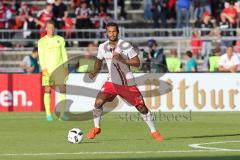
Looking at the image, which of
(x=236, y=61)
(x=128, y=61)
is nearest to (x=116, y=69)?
(x=128, y=61)

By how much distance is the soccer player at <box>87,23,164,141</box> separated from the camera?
55.4 ft

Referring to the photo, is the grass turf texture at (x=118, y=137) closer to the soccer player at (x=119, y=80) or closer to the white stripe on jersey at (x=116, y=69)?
the soccer player at (x=119, y=80)

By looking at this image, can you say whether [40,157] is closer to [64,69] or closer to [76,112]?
[64,69]

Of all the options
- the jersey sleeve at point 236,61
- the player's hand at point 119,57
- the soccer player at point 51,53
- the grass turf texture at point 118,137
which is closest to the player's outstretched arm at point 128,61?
the player's hand at point 119,57

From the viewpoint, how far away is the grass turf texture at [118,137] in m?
14.6

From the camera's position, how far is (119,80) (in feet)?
56.3

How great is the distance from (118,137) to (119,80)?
1.61m

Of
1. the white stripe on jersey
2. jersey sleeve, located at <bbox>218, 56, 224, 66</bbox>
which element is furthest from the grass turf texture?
jersey sleeve, located at <bbox>218, 56, 224, 66</bbox>

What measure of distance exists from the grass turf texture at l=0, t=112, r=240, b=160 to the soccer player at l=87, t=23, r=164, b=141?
49 centimetres

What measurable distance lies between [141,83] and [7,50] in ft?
25.6

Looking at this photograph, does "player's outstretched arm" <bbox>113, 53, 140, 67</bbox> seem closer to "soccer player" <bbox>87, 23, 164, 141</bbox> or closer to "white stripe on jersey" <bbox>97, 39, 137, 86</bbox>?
"soccer player" <bbox>87, 23, 164, 141</bbox>

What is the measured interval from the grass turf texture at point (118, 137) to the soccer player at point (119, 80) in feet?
1.62

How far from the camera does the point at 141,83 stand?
88.2ft

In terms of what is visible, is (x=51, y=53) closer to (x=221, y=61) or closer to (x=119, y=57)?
(x=119, y=57)
